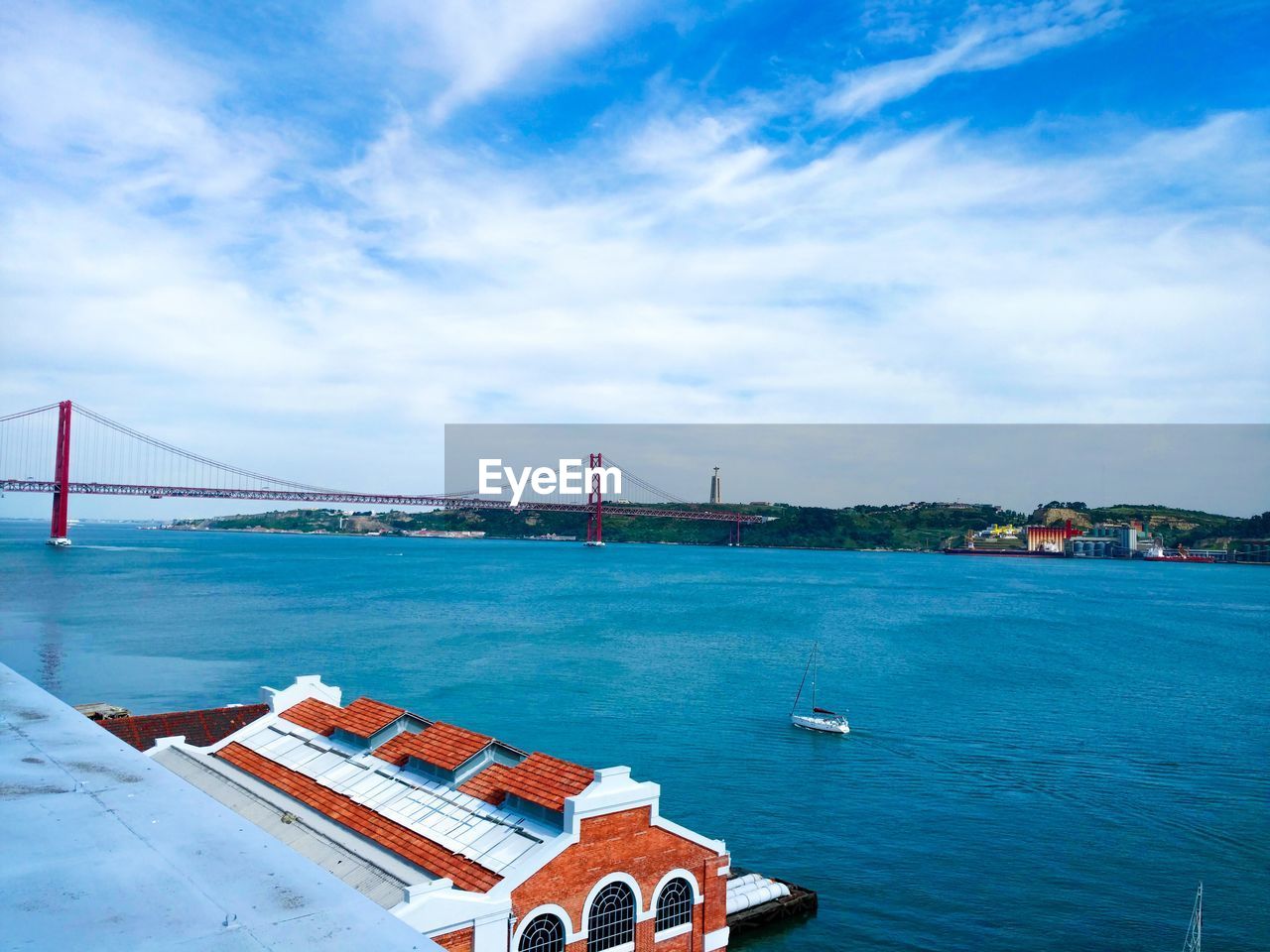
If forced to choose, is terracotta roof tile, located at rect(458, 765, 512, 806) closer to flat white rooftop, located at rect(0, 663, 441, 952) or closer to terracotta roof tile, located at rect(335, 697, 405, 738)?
terracotta roof tile, located at rect(335, 697, 405, 738)

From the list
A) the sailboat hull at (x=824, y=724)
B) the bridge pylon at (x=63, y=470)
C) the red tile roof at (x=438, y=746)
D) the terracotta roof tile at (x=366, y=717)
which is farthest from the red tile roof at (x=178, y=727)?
the bridge pylon at (x=63, y=470)

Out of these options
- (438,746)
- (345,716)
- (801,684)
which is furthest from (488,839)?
(801,684)

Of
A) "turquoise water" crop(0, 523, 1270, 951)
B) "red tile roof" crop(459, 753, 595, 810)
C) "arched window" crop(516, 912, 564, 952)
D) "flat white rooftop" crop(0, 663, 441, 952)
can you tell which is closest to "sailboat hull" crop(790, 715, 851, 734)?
"turquoise water" crop(0, 523, 1270, 951)

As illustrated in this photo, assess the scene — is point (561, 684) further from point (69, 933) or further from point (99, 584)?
point (99, 584)

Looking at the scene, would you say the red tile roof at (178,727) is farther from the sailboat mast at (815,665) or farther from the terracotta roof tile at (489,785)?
the sailboat mast at (815,665)

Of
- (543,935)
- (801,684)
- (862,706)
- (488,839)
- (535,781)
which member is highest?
(535,781)

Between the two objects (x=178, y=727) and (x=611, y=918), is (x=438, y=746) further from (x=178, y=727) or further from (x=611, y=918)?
(x=178, y=727)

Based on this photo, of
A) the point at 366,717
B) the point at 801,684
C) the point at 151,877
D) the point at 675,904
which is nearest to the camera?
the point at 151,877
